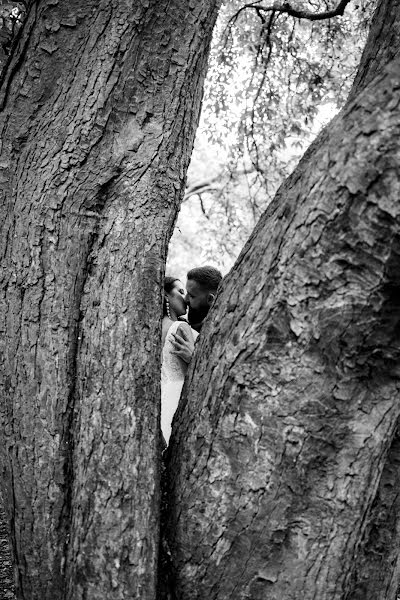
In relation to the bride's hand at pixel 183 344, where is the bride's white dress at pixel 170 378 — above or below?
below

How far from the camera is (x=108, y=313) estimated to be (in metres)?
2.38

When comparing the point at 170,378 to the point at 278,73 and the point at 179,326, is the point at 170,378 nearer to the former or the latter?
the point at 179,326

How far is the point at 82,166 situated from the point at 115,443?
3.54ft

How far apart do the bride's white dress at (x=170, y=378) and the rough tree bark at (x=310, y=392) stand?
873 mm

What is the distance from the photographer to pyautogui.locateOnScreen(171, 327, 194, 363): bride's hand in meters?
3.18

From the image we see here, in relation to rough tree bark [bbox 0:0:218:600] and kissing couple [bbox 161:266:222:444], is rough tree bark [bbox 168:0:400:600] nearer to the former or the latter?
rough tree bark [bbox 0:0:218:600]

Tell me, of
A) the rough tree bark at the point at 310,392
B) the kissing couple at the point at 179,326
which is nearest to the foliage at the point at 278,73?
the kissing couple at the point at 179,326

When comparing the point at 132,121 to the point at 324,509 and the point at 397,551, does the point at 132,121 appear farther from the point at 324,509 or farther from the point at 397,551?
the point at 397,551

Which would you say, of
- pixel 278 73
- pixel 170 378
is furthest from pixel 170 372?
pixel 278 73

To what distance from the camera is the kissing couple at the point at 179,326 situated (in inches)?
123

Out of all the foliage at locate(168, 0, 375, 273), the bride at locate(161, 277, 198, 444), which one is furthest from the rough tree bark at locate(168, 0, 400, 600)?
the foliage at locate(168, 0, 375, 273)

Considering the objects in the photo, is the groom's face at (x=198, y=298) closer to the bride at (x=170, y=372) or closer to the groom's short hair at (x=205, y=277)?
the groom's short hair at (x=205, y=277)

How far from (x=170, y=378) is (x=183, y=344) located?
184 mm

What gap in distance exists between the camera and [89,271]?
2484 mm
